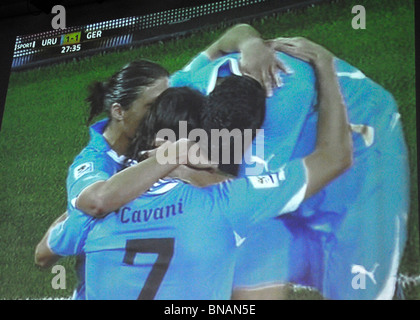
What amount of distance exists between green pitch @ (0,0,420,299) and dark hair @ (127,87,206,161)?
0.19 metres

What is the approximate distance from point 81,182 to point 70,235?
0.26 metres

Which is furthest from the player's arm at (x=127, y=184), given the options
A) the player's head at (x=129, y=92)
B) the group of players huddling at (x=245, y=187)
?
the player's head at (x=129, y=92)

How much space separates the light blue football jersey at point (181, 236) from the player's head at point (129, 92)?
1.41ft

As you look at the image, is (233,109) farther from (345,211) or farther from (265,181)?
(345,211)

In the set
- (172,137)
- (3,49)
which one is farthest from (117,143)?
(3,49)

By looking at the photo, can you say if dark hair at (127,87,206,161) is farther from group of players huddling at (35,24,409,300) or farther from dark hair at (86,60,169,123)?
dark hair at (86,60,169,123)

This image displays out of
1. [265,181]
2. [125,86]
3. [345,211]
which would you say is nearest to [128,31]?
[125,86]

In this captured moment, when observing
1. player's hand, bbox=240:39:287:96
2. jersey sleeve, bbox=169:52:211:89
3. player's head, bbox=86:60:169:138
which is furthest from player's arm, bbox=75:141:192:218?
player's hand, bbox=240:39:287:96

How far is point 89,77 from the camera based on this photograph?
11.3 ft

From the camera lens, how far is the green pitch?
116 inches

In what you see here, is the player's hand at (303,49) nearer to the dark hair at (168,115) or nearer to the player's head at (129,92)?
the dark hair at (168,115)
